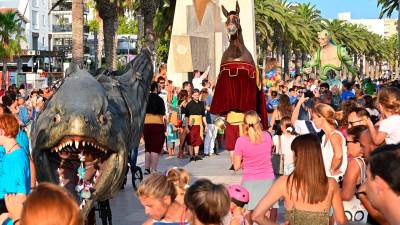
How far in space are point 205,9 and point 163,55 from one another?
52558 mm

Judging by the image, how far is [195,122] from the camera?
1922 cm

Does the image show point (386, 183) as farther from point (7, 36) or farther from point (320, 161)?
point (7, 36)

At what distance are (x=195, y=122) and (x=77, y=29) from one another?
307 inches

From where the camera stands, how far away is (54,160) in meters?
8.51

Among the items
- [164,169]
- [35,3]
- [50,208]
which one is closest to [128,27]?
[35,3]

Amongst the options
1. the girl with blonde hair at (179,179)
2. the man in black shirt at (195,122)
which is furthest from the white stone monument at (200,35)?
the girl with blonde hair at (179,179)

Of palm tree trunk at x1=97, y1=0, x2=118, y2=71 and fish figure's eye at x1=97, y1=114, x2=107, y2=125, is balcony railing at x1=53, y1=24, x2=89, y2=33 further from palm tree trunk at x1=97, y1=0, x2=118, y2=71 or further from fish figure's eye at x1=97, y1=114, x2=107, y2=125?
fish figure's eye at x1=97, y1=114, x2=107, y2=125

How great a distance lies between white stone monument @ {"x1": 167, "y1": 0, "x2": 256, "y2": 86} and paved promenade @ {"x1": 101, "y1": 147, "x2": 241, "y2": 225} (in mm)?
7395

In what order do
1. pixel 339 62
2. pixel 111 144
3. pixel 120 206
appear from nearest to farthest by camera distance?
pixel 111 144 < pixel 120 206 < pixel 339 62

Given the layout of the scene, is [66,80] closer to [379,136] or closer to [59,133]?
[59,133]

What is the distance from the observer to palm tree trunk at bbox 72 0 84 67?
25.0m

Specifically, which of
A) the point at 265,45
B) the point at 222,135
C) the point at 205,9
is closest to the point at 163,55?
the point at 265,45

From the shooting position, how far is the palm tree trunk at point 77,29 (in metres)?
25.0

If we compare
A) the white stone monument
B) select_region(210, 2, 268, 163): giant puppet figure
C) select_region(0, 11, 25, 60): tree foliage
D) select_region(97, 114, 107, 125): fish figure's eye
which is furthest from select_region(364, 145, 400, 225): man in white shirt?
select_region(0, 11, 25, 60): tree foliage
